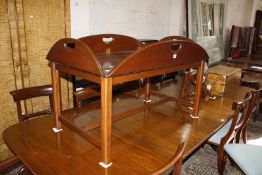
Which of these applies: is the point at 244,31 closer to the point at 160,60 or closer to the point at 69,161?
the point at 160,60

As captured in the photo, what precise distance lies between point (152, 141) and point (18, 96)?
110 cm

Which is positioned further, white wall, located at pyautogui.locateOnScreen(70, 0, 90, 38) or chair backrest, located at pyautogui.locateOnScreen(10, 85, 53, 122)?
white wall, located at pyautogui.locateOnScreen(70, 0, 90, 38)

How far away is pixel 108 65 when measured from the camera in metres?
1.08

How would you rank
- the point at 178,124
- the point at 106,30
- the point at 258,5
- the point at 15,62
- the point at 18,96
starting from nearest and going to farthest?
the point at 178,124 → the point at 18,96 → the point at 15,62 → the point at 106,30 → the point at 258,5

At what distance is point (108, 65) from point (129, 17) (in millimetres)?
2227

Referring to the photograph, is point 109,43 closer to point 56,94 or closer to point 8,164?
point 56,94

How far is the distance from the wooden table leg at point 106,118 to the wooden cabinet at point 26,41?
1.45 meters

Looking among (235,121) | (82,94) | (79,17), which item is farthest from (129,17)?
(235,121)

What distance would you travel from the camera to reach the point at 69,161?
3.66 ft

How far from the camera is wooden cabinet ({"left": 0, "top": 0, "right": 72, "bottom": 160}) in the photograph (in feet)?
6.40

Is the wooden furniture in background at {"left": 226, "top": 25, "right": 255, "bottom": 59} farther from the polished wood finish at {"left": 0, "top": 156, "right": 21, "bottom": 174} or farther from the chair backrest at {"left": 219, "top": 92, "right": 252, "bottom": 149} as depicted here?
the polished wood finish at {"left": 0, "top": 156, "right": 21, "bottom": 174}

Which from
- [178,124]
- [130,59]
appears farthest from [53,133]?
[178,124]

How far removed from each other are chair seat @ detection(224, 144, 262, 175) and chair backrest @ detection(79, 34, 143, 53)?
120cm

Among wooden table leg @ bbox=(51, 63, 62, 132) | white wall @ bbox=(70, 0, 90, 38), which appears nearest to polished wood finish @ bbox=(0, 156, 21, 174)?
wooden table leg @ bbox=(51, 63, 62, 132)
